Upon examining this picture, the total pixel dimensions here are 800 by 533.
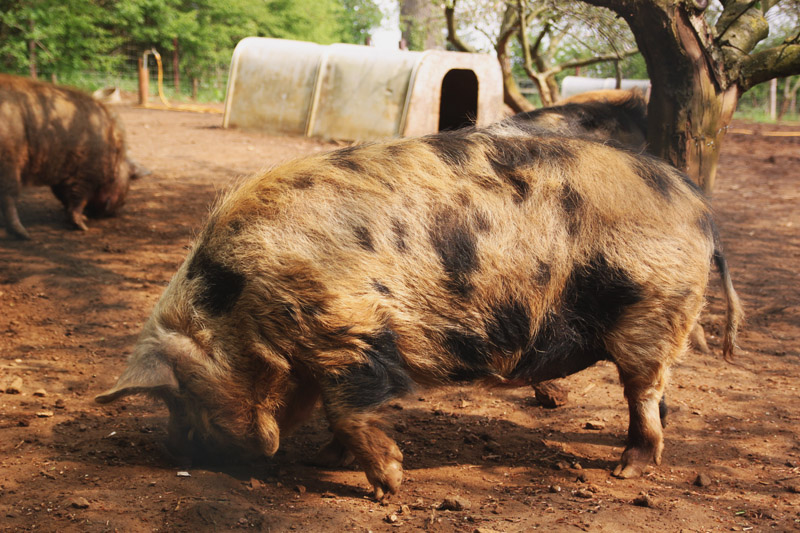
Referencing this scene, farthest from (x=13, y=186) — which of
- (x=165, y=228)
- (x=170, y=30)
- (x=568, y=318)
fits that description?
(x=170, y=30)

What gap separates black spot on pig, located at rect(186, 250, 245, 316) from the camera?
9.89 ft

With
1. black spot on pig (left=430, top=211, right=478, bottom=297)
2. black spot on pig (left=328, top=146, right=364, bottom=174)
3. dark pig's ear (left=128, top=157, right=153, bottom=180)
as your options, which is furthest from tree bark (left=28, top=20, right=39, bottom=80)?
black spot on pig (left=430, top=211, right=478, bottom=297)

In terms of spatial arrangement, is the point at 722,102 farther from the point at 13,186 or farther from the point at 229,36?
the point at 229,36

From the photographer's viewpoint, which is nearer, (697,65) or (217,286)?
(217,286)

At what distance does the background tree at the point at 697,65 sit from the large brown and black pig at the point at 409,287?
4.55 ft

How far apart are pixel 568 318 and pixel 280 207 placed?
134 cm

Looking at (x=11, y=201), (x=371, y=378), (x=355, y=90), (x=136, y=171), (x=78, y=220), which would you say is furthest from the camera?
(x=355, y=90)

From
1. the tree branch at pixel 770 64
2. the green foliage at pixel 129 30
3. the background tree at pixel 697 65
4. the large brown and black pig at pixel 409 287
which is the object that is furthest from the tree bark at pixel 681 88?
the green foliage at pixel 129 30

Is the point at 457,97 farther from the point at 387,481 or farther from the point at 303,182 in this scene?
the point at 387,481

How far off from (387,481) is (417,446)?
2.51ft

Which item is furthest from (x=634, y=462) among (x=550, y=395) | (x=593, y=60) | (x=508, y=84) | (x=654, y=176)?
(x=593, y=60)

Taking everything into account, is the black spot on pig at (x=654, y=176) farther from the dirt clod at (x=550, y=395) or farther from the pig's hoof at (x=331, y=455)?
the pig's hoof at (x=331, y=455)

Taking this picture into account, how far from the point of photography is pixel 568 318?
3266 millimetres

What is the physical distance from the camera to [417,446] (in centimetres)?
381
